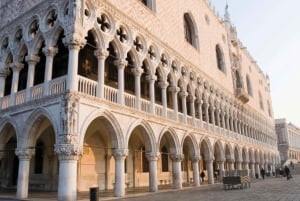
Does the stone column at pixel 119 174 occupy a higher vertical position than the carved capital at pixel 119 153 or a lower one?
lower

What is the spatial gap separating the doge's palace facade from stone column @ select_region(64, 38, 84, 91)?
0.04 metres

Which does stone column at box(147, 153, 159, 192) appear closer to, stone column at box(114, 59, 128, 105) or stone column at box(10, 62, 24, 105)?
stone column at box(114, 59, 128, 105)

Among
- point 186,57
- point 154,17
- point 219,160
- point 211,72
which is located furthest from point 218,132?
point 154,17

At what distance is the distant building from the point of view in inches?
2537

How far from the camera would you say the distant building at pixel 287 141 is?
64438mm

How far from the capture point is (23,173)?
1123 centimetres

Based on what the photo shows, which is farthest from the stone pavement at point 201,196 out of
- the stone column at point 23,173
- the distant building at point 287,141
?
the distant building at point 287,141

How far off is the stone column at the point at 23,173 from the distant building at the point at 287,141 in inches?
2391

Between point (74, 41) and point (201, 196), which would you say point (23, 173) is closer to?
point (74, 41)

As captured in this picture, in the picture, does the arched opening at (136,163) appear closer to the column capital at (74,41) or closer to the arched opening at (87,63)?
the arched opening at (87,63)

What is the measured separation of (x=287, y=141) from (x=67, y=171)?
6459 centimetres

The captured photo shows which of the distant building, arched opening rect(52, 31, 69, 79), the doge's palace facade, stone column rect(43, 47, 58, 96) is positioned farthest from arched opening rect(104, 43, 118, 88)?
the distant building

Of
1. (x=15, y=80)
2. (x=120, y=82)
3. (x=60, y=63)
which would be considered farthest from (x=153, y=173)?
(x=15, y=80)

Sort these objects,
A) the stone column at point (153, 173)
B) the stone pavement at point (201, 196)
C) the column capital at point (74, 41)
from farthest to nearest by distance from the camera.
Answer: the stone column at point (153, 173) → the column capital at point (74, 41) → the stone pavement at point (201, 196)
